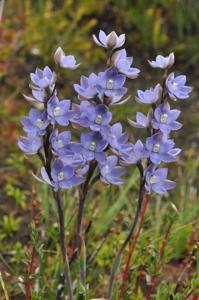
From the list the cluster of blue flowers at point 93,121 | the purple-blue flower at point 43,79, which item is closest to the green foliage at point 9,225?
the cluster of blue flowers at point 93,121

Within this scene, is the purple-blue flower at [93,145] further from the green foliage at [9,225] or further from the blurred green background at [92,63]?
the green foliage at [9,225]

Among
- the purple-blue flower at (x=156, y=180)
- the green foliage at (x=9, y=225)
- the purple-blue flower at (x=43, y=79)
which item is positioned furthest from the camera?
the green foliage at (x=9, y=225)

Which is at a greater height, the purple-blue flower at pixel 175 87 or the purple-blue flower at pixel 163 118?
the purple-blue flower at pixel 175 87

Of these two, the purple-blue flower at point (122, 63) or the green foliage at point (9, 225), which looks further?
the green foliage at point (9, 225)

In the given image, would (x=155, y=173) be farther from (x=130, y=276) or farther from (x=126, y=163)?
(x=130, y=276)

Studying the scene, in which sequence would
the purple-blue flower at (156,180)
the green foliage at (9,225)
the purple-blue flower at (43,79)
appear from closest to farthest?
the purple-blue flower at (43,79)
the purple-blue flower at (156,180)
the green foliage at (9,225)

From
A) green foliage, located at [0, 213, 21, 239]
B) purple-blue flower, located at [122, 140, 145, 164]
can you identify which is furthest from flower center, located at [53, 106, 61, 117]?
green foliage, located at [0, 213, 21, 239]
